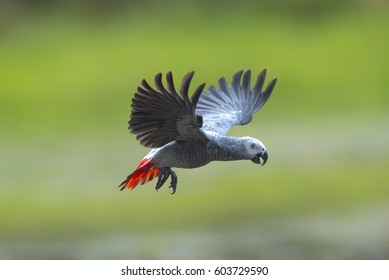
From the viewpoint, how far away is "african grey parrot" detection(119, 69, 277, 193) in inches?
77.9

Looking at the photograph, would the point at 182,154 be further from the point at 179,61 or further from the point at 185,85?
the point at 179,61

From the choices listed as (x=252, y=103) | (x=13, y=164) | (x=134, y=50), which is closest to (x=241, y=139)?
(x=252, y=103)

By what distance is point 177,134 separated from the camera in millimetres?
2125

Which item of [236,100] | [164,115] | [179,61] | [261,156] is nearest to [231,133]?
[179,61]

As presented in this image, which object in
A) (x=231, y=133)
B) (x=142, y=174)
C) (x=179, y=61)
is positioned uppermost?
(x=179, y=61)

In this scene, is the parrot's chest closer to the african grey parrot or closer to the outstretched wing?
the african grey parrot

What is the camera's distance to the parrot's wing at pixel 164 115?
1.95 meters

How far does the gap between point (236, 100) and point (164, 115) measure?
54cm

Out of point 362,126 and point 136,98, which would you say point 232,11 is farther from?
point 136,98

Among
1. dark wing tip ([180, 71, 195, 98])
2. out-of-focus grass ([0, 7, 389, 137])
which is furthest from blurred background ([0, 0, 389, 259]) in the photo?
dark wing tip ([180, 71, 195, 98])

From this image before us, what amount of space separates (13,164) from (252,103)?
2046 millimetres

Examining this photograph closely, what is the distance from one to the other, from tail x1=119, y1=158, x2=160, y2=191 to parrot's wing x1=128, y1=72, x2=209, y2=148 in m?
0.08

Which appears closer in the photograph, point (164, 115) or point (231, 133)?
point (164, 115)

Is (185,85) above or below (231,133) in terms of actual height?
below
